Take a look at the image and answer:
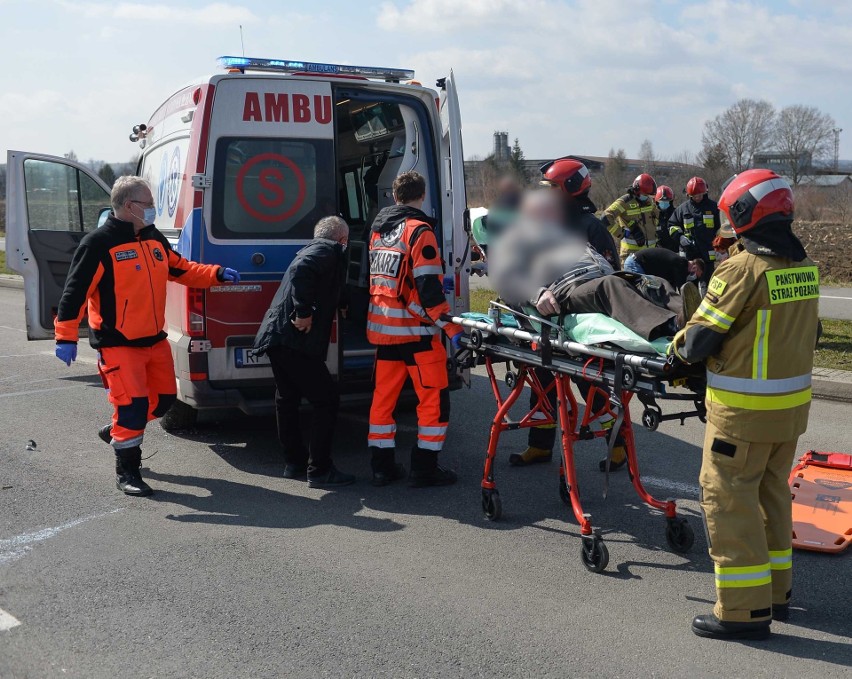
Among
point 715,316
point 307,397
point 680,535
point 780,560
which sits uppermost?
point 715,316

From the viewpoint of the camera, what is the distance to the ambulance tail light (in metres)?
5.79

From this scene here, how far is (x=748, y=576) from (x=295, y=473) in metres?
3.12

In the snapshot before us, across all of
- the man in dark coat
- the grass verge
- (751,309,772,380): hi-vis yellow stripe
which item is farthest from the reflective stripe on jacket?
the grass verge

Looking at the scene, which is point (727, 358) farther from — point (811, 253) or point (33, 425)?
point (811, 253)

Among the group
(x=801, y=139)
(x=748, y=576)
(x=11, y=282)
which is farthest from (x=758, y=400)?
(x=801, y=139)

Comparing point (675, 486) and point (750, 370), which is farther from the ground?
point (750, 370)

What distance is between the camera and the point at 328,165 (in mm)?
6105

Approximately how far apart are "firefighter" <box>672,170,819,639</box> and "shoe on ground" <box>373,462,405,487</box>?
244 cm

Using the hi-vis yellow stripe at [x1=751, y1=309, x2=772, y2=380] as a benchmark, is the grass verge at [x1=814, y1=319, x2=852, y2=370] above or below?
below

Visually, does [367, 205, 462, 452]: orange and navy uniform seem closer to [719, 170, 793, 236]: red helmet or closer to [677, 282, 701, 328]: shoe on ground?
[677, 282, 701, 328]: shoe on ground

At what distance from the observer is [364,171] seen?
7.89 meters

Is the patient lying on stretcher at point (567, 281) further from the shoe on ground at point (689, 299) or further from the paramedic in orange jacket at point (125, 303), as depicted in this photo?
the paramedic in orange jacket at point (125, 303)

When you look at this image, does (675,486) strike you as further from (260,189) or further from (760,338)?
(260,189)

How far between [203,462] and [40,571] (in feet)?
6.38
